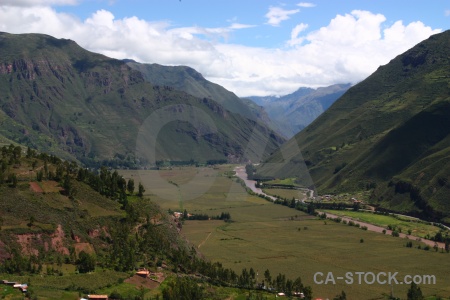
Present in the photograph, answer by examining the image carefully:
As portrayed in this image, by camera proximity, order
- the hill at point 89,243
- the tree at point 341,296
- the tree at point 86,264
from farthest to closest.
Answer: the tree at point 341,296, the tree at point 86,264, the hill at point 89,243

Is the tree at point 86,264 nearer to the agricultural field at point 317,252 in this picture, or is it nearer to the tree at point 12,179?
the tree at point 12,179

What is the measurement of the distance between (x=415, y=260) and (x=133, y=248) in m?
65.3

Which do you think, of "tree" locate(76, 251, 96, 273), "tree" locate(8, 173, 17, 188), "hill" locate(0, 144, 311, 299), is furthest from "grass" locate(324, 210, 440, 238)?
"tree" locate(8, 173, 17, 188)

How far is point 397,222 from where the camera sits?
576ft

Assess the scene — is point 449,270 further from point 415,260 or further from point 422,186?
point 422,186

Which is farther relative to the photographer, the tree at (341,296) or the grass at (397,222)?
the grass at (397,222)

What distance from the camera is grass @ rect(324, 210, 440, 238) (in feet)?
525

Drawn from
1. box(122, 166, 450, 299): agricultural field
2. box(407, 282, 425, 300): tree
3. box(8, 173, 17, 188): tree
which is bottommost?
box(122, 166, 450, 299): agricultural field

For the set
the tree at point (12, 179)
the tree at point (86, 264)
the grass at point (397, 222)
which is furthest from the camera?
the grass at point (397, 222)

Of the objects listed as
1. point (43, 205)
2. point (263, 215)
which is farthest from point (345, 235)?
point (43, 205)

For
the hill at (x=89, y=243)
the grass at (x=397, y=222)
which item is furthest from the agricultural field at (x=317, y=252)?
the hill at (x=89, y=243)

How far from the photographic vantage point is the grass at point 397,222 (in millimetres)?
159875

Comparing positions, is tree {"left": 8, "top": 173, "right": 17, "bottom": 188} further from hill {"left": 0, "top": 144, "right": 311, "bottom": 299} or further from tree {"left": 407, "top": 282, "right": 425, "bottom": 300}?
tree {"left": 407, "top": 282, "right": 425, "bottom": 300}

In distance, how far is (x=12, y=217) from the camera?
88.6 metres
